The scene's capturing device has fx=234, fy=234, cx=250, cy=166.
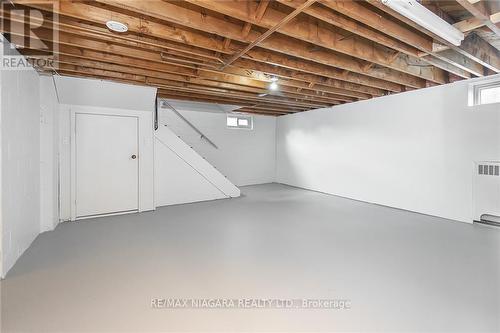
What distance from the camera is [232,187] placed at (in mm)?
5504

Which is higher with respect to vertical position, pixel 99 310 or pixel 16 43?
pixel 16 43

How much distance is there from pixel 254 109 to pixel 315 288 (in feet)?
17.7

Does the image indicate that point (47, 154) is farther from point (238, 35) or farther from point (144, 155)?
point (238, 35)

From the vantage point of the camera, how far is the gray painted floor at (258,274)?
5.12 feet

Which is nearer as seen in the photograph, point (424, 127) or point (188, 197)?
point (424, 127)

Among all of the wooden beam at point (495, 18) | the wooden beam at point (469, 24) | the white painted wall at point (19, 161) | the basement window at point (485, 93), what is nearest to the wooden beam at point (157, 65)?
the white painted wall at point (19, 161)

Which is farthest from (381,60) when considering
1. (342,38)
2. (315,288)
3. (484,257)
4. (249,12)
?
(315,288)

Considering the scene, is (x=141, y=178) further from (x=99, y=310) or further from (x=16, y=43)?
(x=99, y=310)

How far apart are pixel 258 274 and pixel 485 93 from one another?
14.2 ft

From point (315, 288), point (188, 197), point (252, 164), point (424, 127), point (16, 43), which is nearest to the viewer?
point (315, 288)

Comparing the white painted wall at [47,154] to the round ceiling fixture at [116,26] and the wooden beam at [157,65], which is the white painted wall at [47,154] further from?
the round ceiling fixture at [116,26]

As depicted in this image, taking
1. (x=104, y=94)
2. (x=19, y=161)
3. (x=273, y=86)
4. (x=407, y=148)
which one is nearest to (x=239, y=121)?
(x=273, y=86)

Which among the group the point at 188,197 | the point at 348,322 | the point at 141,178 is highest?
the point at 141,178

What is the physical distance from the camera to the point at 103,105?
3.85m
